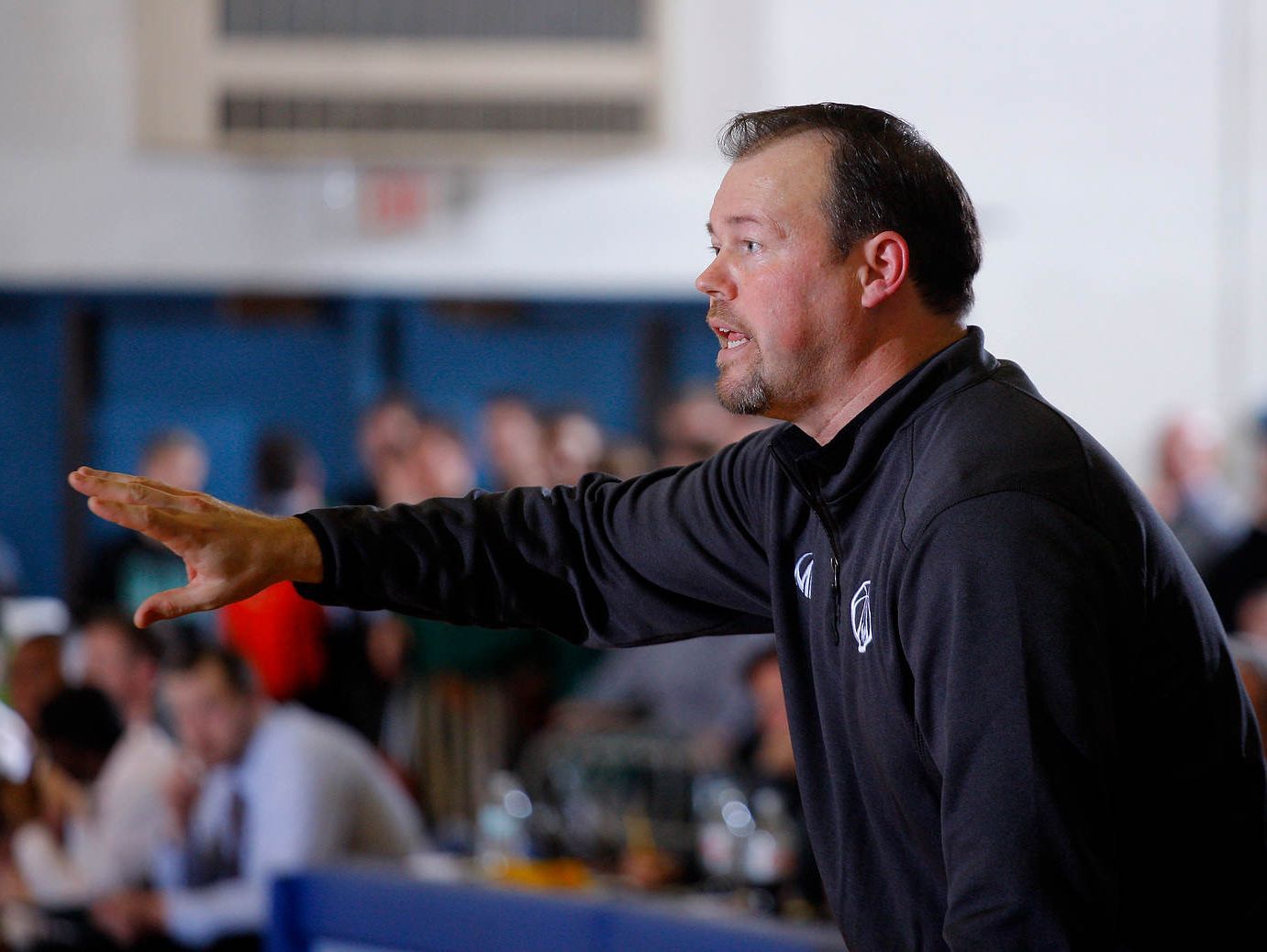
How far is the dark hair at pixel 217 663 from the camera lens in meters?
3.54

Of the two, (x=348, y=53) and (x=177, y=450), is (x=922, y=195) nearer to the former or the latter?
(x=348, y=53)

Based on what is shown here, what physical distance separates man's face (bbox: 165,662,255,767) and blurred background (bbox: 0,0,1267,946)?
1.60 meters

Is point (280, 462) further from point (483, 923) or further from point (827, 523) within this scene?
point (827, 523)

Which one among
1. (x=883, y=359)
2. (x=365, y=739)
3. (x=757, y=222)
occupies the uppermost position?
(x=757, y=222)

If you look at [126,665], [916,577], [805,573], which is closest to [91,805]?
[126,665]

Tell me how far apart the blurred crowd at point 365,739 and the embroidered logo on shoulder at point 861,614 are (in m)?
1.93

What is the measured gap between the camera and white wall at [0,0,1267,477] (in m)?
5.53

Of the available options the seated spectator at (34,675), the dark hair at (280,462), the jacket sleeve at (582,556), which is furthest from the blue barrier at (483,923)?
the dark hair at (280,462)

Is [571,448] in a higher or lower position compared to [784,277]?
lower

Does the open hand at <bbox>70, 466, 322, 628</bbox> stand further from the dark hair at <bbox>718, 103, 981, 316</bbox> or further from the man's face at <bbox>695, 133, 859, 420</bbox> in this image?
the dark hair at <bbox>718, 103, 981, 316</bbox>

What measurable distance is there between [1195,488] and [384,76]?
2.87 m

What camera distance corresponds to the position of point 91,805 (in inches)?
153

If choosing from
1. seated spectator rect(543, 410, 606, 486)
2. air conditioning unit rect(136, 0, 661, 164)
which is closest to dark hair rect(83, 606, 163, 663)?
seated spectator rect(543, 410, 606, 486)

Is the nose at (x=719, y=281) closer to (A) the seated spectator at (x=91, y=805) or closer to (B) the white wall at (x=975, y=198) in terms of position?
(A) the seated spectator at (x=91, y=805)
